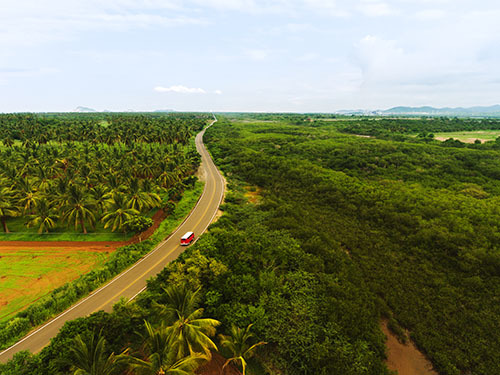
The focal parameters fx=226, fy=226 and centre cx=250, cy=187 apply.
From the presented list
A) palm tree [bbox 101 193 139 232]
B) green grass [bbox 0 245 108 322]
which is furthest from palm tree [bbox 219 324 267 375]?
palm tree [bbox 101 193 139 232]

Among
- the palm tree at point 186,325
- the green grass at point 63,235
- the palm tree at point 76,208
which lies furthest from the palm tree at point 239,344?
the palm tree at point 76,208

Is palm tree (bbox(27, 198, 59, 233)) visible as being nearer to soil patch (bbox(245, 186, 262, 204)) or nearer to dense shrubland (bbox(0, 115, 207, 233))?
dense shrubland (bbox(0, 115, 207, 233))

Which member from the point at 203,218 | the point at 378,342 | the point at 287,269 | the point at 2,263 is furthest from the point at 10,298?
the point at 378,342

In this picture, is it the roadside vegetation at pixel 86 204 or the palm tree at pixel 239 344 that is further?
the roadside vegetation at pixel 86 204

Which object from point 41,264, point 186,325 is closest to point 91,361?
point 186,325

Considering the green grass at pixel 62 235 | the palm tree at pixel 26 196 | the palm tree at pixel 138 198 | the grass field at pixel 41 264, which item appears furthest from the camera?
the palm tree at pixel 138 198

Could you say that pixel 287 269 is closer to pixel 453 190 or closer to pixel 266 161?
pixel 453 190

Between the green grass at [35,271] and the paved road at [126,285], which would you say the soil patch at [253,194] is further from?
the green grass at [35,271]
